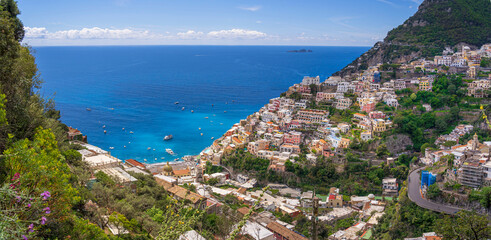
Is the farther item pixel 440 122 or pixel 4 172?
pixel 440 122

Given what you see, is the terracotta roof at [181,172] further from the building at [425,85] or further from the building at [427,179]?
the building at [425,85]

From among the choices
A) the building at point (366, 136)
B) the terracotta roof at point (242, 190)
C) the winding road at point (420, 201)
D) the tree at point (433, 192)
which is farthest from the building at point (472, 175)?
the terracotta roof at point (242, 190)

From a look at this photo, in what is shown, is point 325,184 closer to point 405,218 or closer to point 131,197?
point 405,218

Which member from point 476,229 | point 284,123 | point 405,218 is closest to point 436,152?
point 405,218

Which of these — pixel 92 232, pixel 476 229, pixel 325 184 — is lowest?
pixel 325 184

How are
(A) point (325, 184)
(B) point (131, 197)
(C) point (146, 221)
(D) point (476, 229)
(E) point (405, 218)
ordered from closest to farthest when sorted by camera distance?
(D) point (476, 229) < (C) point (146, 221) < (B) point (131, 197) < (E) point (405, 218) < (A) point (325, 184)

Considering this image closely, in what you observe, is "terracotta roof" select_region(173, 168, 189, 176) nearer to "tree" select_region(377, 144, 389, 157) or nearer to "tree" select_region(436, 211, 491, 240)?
"tree" select_region(377, 144, 389, 157)

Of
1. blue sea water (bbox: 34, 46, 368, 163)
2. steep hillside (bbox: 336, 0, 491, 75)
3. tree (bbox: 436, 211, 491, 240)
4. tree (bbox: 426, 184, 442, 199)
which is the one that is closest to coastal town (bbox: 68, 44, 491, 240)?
tree (bbox: 426, 184, 442, 199)
